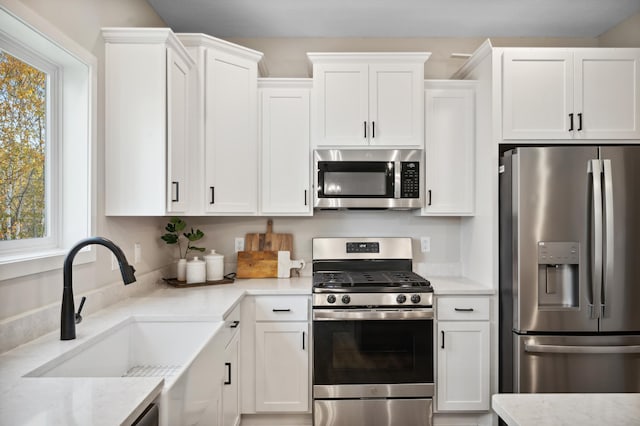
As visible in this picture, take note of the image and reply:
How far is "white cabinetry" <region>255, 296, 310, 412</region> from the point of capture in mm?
2482

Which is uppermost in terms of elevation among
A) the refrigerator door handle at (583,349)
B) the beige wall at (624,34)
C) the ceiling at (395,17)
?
the ceiling at (395,17)

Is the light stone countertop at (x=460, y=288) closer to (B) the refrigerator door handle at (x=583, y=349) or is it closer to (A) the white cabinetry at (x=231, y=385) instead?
(B) the refrigerator door handle at (x=583, y=349)

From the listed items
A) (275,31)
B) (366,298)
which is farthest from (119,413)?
(275,31)

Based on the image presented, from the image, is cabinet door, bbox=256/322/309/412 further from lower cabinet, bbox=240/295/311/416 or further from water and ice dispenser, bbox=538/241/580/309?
water and ice dispenser, bbox=538/241/580/309

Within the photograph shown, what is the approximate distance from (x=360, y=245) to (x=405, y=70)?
50.2 inches

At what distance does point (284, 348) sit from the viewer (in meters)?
2.48

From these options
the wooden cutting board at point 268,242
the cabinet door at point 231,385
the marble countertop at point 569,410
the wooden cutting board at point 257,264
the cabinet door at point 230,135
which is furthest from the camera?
the wooden cutting board at point 268,242

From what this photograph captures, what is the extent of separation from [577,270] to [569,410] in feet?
5.36

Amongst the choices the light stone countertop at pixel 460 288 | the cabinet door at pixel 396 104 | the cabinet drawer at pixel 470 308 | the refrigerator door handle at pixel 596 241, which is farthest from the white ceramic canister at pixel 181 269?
the refrigerator door handle at pixel 596 241

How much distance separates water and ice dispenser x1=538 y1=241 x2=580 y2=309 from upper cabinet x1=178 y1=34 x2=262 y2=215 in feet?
5.88

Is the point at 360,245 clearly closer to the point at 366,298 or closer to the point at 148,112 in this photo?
the point at 366,298

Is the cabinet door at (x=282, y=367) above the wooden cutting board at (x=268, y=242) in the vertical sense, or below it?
below

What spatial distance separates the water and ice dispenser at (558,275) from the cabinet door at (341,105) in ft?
4.23

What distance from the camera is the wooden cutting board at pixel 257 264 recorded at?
2.91m
